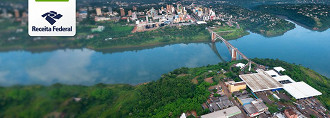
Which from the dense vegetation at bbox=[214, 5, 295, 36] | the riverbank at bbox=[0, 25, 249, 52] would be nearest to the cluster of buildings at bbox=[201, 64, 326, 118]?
the riverbank at bbox=[0, 25, 249, 52]

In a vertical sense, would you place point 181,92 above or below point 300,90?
below

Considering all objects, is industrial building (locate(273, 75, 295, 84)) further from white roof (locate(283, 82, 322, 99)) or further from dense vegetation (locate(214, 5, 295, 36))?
dense vegetation (locate(214, 5, 295, 36))

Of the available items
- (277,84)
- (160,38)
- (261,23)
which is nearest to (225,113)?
(277,84)

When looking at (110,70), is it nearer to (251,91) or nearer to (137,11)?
(251,91)

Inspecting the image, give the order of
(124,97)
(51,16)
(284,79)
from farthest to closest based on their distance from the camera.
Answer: (284,79) < (124,97) < (51,16)

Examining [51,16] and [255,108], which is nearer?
[51,16]

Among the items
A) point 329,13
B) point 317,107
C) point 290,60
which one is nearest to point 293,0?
point 329,13

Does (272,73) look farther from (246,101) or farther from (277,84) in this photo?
(246,101)
